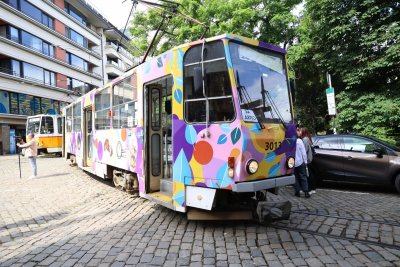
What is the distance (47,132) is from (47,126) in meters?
0.45

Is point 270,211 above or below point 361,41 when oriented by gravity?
below

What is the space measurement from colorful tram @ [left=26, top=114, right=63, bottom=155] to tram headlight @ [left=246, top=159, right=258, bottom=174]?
882 inches

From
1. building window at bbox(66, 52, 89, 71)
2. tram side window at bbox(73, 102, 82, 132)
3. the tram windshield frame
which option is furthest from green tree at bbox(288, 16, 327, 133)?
building window at bbox(66, 52, 89, 71)

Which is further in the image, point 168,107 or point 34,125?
point 34,125

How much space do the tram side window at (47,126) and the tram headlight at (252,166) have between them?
22555mm

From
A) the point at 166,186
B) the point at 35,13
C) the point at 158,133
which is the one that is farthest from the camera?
the point at 35,13

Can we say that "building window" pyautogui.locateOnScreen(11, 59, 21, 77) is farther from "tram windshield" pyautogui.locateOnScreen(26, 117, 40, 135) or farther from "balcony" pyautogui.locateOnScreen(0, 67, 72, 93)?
"tram windshield" pyautogui.locateOnScreen(26, 117, 40, 135)

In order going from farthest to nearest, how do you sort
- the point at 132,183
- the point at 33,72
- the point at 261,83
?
the point at 33,72, the point at 132,183, the point at 261,83

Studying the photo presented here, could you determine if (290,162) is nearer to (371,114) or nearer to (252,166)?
(252,166)

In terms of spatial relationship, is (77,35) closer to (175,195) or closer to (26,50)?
(26,50)

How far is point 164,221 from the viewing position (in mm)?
5844

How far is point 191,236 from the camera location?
16.5ft

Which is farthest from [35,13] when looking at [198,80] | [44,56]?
[198,80]

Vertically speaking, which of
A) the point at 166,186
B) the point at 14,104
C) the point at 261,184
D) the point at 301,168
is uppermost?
the point at 14,104
